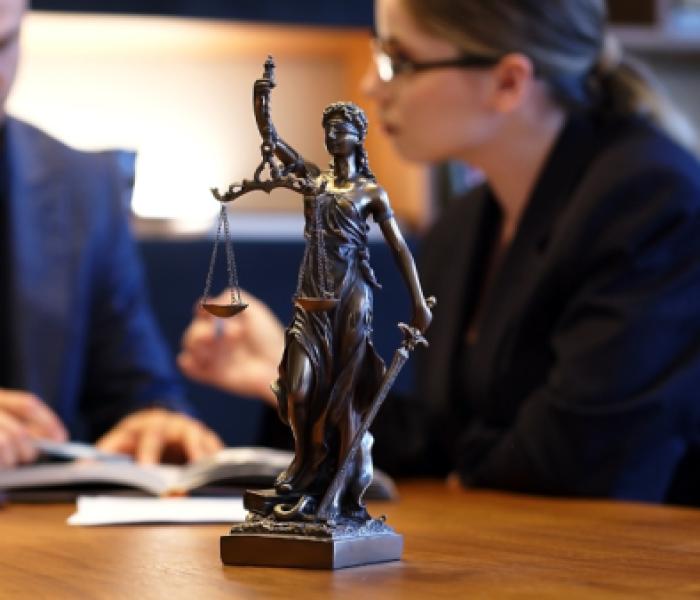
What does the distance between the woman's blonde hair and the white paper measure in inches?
36.0

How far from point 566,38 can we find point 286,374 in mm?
1277

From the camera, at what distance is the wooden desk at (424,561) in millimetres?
732

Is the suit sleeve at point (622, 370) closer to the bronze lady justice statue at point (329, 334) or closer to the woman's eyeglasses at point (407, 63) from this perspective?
the woman's eyeglasses at point (407, 63)

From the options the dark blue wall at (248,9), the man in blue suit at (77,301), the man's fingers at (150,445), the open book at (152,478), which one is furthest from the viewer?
the dark blue wall at (248,9)

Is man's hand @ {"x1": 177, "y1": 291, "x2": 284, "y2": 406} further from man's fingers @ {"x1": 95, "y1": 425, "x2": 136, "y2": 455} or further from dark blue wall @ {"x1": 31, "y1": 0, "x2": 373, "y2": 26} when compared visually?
dark blue wall @ {"x1": 31, "y1": 0, "x2": 373, "y2": 26}

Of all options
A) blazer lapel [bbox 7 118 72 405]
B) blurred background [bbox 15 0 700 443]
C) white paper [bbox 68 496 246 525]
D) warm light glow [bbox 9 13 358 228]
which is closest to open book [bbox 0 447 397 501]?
white paper [bbox 68 496 246 525]

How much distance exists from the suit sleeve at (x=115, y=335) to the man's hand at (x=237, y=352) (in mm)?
193

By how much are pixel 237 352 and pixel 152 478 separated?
0.44 meters

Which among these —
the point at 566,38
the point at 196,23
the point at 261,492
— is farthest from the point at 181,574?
the point at 196,23

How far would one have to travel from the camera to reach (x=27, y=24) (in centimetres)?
254

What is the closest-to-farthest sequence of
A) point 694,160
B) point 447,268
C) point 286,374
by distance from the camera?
point 286,374, point 694,160, point 447,268

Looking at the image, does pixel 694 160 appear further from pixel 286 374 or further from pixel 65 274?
pixel 286 374

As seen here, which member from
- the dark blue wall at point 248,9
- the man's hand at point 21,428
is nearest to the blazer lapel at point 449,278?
the dark blue wall at point 248,9

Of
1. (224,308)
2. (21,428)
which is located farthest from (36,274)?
(224,308)
